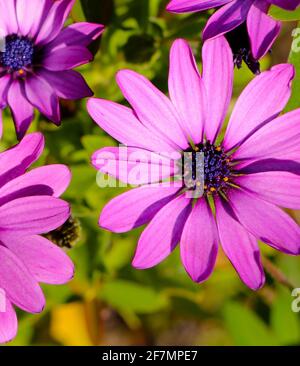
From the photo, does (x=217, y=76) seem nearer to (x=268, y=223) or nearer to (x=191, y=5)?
(x=191, y=5)

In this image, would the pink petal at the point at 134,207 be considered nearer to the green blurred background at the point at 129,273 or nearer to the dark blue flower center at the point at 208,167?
the dark blue flower center at the point at 208,167

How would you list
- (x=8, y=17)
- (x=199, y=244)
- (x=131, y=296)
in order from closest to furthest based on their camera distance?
(x=199, y=244) < (x=8, y=17) < (x=131, y=296)

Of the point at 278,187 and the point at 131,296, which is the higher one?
the point at 278,187

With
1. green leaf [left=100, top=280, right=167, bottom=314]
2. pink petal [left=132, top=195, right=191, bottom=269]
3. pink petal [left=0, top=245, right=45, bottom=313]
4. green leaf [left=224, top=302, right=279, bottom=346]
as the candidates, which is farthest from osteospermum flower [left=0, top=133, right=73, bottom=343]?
green leaf [left=224, top=302, right=279, bottom=346]

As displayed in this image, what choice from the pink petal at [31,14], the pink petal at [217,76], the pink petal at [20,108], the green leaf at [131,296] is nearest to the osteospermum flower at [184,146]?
the pink petal at [217,76]

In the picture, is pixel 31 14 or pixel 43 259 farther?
pixel 31 14

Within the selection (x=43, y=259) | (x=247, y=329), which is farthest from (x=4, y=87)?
(x=247, y=329)

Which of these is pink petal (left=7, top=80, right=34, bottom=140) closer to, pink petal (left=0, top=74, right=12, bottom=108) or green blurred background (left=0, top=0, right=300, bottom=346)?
pink petal (left=0, top=74, right=12, bottom=108)
